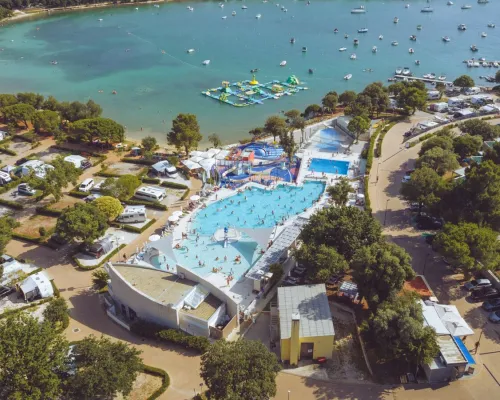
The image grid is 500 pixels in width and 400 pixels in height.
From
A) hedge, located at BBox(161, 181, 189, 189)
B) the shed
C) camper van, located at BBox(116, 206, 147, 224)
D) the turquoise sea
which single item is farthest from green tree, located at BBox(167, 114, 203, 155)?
the shed

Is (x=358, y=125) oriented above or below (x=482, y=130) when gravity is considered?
below

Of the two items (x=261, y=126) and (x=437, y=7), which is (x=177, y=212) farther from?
(x=437, y=7)

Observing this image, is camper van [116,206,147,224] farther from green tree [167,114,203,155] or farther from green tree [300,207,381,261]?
green tree [300,207,381,261]

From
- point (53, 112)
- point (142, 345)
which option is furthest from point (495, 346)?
point (53, 112)

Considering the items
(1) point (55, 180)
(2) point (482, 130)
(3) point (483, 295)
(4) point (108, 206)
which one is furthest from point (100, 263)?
(2) point (482, 130)

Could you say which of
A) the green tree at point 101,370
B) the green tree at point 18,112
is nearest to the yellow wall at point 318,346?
the green tree at point 101,370

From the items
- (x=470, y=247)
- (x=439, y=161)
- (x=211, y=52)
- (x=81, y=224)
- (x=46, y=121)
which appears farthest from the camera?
(x=211, y=52)

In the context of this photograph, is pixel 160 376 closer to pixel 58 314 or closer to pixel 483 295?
pixel 58 314
